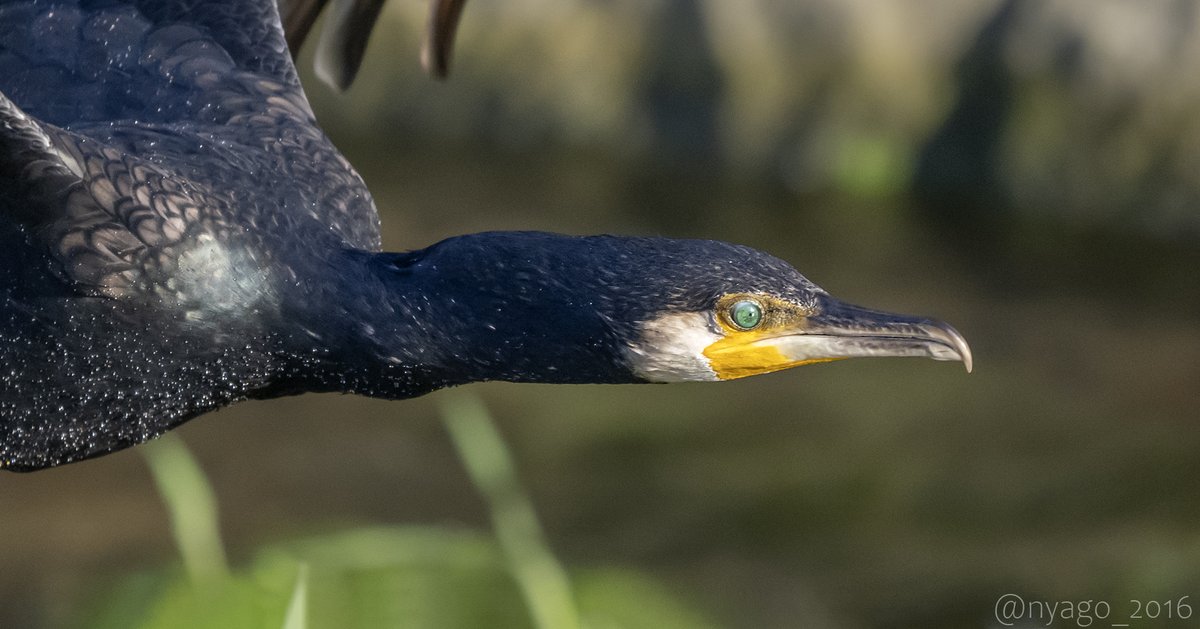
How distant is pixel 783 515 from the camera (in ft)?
15.0

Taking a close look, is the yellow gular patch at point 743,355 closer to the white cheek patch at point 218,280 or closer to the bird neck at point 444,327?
the bird neck at point 444,327

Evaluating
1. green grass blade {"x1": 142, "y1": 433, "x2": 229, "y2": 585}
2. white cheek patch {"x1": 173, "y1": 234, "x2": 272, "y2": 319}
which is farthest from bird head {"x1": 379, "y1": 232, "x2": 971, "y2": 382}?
green grass blade {"x1": 142, "y1": 433, "x2": 229, "y2": 585}

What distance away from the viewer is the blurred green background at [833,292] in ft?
14.4

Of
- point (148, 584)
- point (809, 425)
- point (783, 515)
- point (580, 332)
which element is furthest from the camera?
point (809, 425)

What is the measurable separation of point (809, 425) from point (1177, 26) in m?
1.84

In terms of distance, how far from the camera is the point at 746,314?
1.70 m

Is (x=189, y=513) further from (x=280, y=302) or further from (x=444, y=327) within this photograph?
(x=444, y=327)

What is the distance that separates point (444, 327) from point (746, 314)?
0.34 metres

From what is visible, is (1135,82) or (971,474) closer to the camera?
(971,474)

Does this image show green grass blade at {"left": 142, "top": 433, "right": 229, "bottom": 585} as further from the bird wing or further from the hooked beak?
the hooked beak

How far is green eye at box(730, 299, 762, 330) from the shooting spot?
1696 mm

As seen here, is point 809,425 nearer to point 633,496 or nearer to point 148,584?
point 633,496

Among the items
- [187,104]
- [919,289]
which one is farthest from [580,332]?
[919,289]

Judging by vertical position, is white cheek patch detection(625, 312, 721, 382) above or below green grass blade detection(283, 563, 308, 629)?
above
